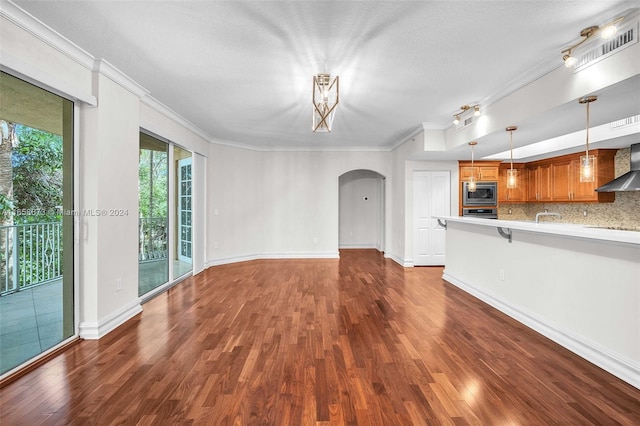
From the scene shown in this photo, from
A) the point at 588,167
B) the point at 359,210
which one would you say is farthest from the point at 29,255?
the point at 359,210

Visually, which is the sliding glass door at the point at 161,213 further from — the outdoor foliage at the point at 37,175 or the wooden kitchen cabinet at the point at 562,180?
the wooden kitchen cabinet at the point at 562,180

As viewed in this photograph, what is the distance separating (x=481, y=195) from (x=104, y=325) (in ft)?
21.5

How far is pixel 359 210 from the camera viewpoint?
29.5 ft

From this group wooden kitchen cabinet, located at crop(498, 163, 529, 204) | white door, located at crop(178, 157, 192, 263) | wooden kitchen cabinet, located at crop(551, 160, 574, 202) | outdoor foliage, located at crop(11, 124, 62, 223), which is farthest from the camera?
wooden kitchen cabinet, located at crop(498, 163, 529, 204)

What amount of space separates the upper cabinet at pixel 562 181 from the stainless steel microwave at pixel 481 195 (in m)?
0.34

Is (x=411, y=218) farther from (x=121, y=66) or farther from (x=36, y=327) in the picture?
(x=36, y=327)

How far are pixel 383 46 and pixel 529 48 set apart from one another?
1.27 m

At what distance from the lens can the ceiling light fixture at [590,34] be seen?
224 centimetres

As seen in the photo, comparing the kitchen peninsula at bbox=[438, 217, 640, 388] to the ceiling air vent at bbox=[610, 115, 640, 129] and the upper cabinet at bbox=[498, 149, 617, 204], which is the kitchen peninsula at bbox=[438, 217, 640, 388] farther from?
the upper cabinet at bbox=[498, 149, 617, 204]

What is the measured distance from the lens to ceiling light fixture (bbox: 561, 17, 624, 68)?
7.33 ft

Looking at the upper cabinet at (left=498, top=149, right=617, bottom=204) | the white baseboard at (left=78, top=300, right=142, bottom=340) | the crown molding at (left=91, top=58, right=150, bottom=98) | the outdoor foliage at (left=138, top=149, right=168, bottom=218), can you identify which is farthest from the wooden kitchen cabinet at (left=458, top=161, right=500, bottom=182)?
the white baseboard at (left=78, top=300, right=142, bottom=340)

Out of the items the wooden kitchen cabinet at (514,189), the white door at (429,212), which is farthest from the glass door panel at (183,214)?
the wooden kitchen cabinet at (514,189)

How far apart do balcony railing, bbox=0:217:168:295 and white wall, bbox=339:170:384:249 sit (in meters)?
6.83

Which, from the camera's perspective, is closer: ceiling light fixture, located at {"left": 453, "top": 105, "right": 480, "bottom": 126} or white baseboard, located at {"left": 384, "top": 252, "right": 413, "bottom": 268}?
ceiling light fixture, located at {"left": 453, "top": 105, "right": 480, "bottom": 126}
